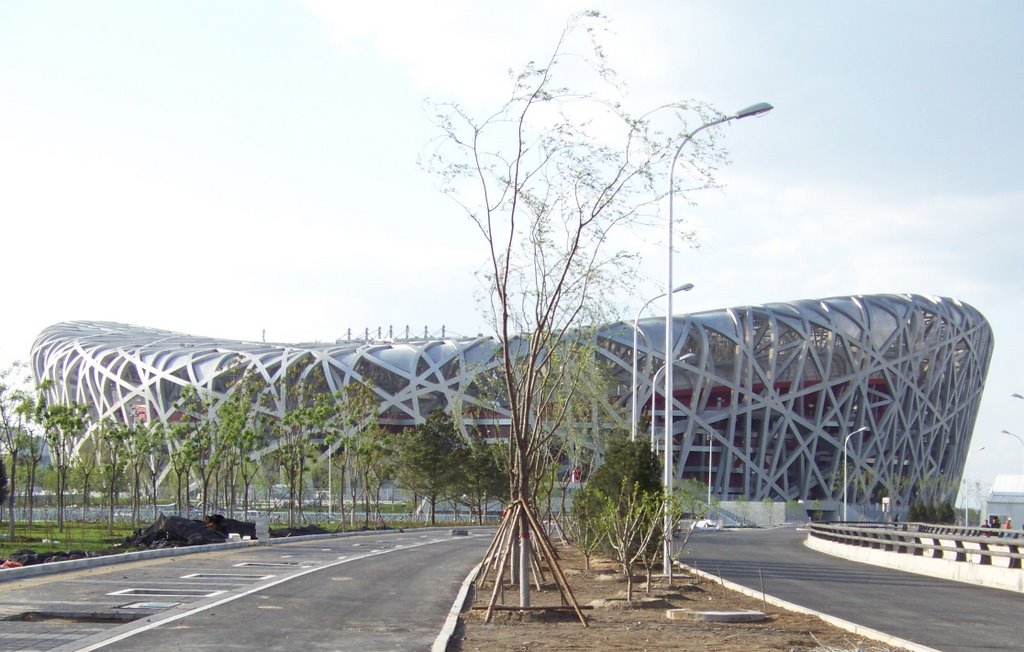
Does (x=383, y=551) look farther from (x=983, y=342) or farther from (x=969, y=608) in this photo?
(x=983, y=342)

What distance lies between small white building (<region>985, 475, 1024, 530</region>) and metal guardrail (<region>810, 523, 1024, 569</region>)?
78.6 feet

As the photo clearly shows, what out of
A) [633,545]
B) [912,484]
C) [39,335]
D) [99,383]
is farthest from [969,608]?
[39,335]

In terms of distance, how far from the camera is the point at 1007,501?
255ft

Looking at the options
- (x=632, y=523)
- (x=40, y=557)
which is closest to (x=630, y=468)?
(x=632, y=523)

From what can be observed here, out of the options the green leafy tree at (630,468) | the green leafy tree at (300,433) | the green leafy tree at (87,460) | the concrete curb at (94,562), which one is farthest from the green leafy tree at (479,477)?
the green leafy tree at (630,468)

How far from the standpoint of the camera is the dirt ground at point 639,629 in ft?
42.0

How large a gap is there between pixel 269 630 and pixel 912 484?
107m

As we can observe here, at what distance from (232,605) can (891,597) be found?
13036 millimetres

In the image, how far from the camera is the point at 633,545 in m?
26.0

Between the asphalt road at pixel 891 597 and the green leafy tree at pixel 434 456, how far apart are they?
32.0m

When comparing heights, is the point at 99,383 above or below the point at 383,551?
above

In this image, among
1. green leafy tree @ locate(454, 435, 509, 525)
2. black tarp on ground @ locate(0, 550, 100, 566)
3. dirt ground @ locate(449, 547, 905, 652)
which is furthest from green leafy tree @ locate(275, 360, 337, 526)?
dirt ground @ locate(449, 547, 905, 652)

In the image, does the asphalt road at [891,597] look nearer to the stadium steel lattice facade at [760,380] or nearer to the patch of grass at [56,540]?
the patch of grass at [56,540]

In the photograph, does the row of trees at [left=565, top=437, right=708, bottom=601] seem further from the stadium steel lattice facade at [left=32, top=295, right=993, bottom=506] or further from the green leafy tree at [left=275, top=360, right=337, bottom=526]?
the stadium steel lattice facade at [left=32, top=295, right=993, bottom=506]
